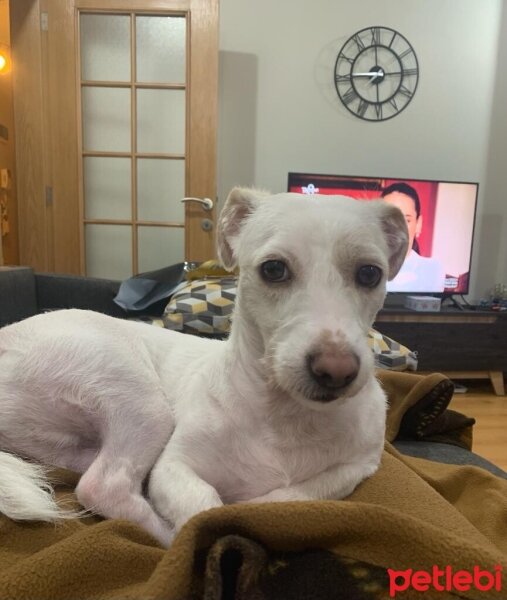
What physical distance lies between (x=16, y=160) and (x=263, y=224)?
8.52ft

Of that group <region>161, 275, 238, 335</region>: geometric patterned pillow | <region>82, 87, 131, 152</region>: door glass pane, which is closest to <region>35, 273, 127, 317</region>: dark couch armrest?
<region>161, 275, 238, 335</region>: geometric patterned pillow

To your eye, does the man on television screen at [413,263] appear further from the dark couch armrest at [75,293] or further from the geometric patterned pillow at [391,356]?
the dark couch armrest at [75,293]

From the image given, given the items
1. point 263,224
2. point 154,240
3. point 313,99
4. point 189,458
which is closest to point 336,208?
point 263,224

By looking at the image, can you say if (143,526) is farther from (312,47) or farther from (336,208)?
(312,47)

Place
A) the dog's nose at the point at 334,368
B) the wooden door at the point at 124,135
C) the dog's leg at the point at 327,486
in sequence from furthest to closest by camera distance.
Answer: the wooden door at the point at 124,135, the dog's leg at the point at 327,486, the dog's nose at the point at 334,368

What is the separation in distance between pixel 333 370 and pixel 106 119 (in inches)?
108

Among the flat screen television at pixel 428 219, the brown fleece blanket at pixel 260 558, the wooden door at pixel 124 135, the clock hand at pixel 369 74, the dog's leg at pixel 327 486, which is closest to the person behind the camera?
the brown fleece blanket at pixel 260 558

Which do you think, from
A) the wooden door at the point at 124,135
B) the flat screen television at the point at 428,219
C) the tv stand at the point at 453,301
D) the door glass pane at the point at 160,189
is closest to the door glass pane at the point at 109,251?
the wooden door at the point at 124,135

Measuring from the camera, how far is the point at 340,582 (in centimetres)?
51

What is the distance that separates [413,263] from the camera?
314 centimetres

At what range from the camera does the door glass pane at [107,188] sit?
294cm

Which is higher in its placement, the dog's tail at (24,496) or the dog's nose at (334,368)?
the dog's nose at (334,368)

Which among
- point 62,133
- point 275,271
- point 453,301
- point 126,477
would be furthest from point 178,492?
point 453,301

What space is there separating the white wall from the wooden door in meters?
0.46
